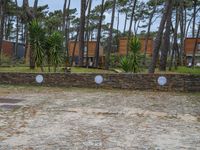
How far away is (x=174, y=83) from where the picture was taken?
49.1 ft

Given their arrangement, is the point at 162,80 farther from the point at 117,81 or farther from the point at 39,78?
the point at 39,78

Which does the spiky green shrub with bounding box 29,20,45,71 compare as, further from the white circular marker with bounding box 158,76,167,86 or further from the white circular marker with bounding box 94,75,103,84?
the white circular marker with bounding box 158,76,167,86

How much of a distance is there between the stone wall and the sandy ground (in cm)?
104

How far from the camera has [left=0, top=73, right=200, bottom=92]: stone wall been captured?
14.9m

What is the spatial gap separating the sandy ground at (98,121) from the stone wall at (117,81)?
104cm

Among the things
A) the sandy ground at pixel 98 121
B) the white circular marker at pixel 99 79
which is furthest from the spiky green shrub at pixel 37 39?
the sandy ground at pixel 98 121

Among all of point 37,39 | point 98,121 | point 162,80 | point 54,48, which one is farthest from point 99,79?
point 98,121

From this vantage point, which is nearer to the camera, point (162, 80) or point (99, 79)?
point (162, 80)

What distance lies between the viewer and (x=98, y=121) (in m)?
8.73

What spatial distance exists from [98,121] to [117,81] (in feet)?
22.2

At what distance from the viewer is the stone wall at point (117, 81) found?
585 inches

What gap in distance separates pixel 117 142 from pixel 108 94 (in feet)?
22.9

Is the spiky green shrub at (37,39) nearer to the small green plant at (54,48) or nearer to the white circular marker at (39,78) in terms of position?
the small green plant at (54,48)

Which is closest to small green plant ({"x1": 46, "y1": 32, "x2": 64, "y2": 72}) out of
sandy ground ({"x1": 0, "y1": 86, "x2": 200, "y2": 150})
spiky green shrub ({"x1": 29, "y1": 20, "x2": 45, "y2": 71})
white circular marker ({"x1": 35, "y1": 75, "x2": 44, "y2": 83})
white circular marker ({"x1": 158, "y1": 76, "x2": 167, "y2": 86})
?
spiky green shrub ({"x1": 29, "y1": 20, "x2": 45, "y2": 71})
